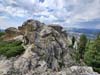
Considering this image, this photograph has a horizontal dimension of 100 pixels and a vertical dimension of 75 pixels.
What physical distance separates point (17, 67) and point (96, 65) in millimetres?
25856

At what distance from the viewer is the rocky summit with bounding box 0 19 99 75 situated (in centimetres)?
2755

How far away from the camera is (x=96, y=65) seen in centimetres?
4803

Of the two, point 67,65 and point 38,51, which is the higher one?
point 38,51

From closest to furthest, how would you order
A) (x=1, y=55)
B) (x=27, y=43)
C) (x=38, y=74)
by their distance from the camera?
(x=38, y=74)
(x=1, y=55)
(x=27, y=43)

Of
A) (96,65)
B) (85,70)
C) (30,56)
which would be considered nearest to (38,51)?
(30,56)

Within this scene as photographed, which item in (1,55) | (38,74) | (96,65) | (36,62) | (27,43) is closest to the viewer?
(38,74)

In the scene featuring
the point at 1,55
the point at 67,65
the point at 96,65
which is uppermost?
the point at 1,55

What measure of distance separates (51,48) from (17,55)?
5572 millimetres

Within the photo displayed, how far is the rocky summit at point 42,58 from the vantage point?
27.5 metres

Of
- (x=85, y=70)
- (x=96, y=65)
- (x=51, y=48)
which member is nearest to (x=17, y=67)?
(x=51, y=48)

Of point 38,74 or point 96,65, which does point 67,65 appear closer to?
point 38,74

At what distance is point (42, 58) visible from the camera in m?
29.9

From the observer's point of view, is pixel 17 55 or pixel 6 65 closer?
pixel 6 65

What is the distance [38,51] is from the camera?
3077 centimetres
